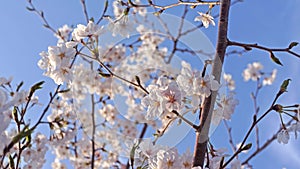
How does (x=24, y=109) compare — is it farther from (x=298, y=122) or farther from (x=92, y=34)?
A: (x=298, y=122)

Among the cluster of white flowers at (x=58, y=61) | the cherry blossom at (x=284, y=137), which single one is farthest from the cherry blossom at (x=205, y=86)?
the cluster of white flowers at (x=58, y=61)

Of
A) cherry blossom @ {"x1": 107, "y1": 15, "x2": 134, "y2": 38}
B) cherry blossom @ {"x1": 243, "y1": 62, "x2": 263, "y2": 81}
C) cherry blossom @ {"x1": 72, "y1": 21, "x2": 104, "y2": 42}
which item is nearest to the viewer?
cherry blossom @ {"x1": 72, "y1": 21, "x2": 104, "y2": 42}

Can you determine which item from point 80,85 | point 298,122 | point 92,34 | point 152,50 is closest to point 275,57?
point 298,122

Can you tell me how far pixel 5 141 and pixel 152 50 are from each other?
4.14 m

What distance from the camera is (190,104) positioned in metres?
1.19

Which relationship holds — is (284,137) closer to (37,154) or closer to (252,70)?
(37,154)

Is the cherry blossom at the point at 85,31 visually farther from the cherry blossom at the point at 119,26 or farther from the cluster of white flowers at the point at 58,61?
the cherry blossom at the point at 119,26

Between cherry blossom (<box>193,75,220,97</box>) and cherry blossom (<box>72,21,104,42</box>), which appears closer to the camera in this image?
cherry blossom (<box>193,75,220,97</box>)

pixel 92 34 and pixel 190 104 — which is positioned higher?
pixel 92 34

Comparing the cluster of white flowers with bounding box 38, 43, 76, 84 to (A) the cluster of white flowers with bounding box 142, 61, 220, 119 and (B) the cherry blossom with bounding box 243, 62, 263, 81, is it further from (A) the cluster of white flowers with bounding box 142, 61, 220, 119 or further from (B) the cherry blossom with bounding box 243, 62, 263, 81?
(B) the cherry blossom with bounding box 243, 62, 263, 81

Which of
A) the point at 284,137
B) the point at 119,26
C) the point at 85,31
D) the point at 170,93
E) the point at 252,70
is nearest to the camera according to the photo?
the point at 170,93

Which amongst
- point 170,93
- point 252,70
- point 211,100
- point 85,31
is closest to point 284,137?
point 211,100

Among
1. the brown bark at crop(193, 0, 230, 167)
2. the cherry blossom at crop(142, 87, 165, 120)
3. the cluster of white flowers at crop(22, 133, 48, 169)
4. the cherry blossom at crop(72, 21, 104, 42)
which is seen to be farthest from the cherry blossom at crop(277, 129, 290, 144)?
the cluster of white flowers at crop(22, 133, 48, 169)

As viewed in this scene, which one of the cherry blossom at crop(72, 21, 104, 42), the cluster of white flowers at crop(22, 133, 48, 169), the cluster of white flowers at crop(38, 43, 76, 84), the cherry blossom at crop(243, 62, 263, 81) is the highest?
the cherry blossom at crop(243, 62, 263, 81)
